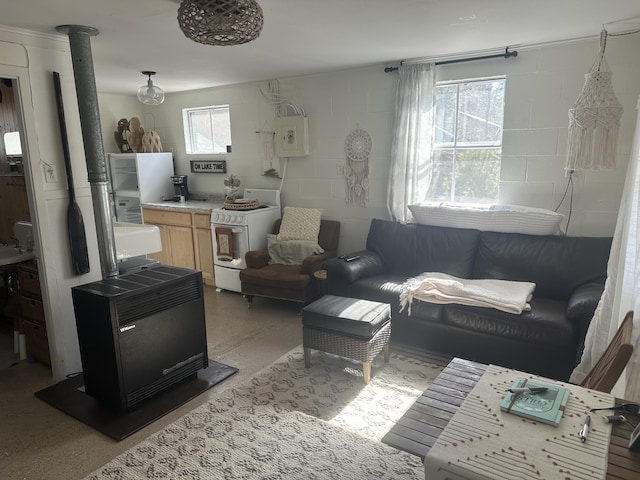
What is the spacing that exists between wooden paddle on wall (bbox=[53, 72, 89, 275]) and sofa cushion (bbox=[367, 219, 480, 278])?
244 cm

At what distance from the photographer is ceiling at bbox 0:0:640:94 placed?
7.73 ft

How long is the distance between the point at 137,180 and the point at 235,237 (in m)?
2.03

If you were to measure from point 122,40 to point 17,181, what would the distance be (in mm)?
1642

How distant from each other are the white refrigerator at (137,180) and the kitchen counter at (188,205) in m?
0.24

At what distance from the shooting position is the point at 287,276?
409 centimetres

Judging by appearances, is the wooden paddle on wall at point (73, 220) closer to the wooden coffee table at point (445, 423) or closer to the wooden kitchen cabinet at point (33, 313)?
the wooden kitchen cabinet at point (33, 313)

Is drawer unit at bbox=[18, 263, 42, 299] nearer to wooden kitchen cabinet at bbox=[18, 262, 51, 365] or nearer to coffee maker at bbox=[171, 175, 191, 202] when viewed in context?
wooden kitchen cabinet at bbox=[18, 262, 51, 365]

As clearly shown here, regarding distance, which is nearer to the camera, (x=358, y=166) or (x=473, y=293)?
(x=473, y=293)

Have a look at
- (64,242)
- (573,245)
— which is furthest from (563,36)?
(64,242)

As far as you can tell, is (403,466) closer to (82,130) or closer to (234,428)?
(234,428)

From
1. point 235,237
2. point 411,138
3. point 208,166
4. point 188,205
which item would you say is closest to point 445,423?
point 411,138

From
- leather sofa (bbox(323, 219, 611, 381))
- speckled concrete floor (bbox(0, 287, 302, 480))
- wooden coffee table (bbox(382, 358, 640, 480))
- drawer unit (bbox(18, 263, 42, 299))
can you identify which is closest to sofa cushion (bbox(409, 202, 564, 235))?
leather sofa (bbox(323, 219, 611, 381))

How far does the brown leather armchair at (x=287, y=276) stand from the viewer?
4.05m

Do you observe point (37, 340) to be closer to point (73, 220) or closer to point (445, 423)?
point (73, 220)
